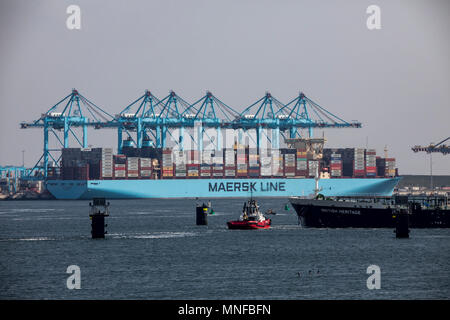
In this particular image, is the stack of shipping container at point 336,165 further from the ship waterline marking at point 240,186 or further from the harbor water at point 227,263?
the harbor water at point 227,263

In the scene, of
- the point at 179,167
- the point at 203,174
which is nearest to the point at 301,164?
the point at 203,174

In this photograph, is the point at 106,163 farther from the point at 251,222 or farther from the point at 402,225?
the point at 402,225

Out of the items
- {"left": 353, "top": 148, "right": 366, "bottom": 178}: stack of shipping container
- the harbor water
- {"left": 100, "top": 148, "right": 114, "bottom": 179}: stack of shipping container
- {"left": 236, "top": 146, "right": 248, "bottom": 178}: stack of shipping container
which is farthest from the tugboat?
{"left": 353, "top": 148, "right": 366, "bottom": 178}: stack of shipping container

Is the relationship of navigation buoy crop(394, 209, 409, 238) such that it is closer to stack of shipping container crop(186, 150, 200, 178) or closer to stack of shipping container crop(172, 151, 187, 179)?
stack of shipping container crop(186, 150, 200, 178)

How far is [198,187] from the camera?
635ft

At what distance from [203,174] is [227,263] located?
452ft

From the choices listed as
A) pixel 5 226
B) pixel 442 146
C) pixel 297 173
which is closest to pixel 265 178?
pixel 297 173

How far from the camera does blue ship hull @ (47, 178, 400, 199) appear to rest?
625 ft
